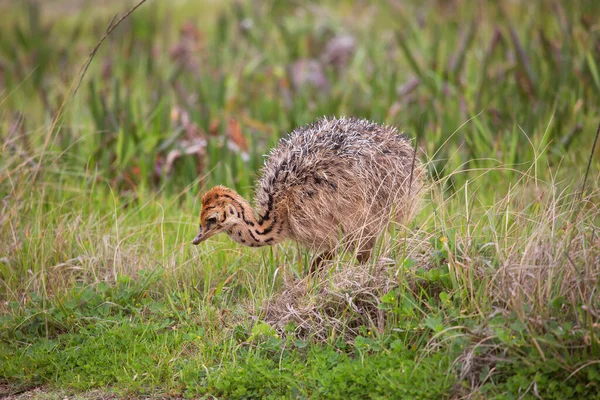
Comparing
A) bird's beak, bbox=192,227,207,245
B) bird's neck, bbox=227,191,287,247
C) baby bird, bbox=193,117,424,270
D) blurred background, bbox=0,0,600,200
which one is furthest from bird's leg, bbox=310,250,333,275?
blurred background, bbox=0,0,600,200

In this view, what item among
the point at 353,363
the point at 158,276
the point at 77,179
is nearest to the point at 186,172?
the point at 77,179

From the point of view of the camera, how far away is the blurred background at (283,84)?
24.0 ft

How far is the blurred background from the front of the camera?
7.31 m

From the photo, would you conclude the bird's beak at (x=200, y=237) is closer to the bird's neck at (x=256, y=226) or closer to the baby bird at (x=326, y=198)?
the baby bird at (x=326, y=198)

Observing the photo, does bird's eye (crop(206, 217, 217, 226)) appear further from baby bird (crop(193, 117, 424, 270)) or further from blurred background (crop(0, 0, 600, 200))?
blurred background (crop(0, 0, 600, 200))

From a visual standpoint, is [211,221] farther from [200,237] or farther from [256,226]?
[256,226]

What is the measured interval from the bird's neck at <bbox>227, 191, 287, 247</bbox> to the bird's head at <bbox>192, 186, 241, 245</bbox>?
42mm

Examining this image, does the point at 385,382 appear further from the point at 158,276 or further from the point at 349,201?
the point at 158,276

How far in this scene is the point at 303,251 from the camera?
569cm

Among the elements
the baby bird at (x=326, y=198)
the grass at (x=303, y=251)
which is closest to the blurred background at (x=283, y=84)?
the grass at (x=303, y=251)

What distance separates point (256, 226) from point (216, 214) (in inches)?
12.0

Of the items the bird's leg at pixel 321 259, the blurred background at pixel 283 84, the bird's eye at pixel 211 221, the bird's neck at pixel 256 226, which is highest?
the blurred background at pixel 283 84

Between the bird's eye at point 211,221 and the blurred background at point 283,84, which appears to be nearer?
the bird's eye at point 211,221

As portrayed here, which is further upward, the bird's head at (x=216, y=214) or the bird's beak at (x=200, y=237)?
the bird's head at (x=216, y=214)
